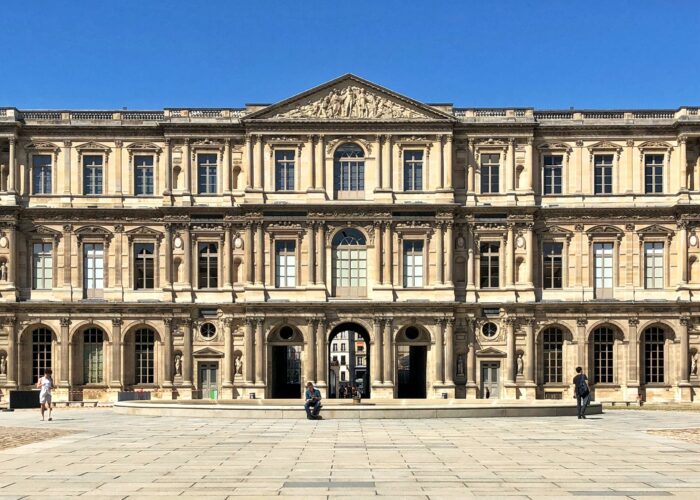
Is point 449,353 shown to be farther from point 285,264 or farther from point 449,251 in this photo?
point 285,264

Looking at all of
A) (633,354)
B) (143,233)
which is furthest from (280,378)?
(633,354)

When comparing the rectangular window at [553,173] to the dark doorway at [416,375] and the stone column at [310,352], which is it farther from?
the stone column at [310,352]

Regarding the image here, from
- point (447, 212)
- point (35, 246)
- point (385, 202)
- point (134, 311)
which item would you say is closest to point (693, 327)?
point (447, 212)

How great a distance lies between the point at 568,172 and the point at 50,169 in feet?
105

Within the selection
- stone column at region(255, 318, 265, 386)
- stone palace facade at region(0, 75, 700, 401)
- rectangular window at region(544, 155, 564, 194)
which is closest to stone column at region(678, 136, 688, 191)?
stone palace facade at region(0, 75, 700, 401)

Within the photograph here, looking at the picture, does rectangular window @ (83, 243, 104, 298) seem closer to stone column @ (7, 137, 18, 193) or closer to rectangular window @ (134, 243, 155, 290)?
rectangular window @ (134, 243, 155, 290)

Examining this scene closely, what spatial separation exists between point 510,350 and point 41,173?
100 ft

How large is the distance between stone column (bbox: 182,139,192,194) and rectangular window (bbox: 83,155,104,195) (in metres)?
5.22

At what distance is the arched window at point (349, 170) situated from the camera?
2180 inches

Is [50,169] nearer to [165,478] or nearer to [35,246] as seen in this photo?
A: [35,246]

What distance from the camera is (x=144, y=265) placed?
56.2m

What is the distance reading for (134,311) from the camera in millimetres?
55250

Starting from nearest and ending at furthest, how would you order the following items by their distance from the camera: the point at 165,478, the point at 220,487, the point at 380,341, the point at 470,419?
the point at 220,487
the point at 165,478
the point at 470,419
the point at 380,341

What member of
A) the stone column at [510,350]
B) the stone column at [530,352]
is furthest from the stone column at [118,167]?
the stone column at [530,352]
